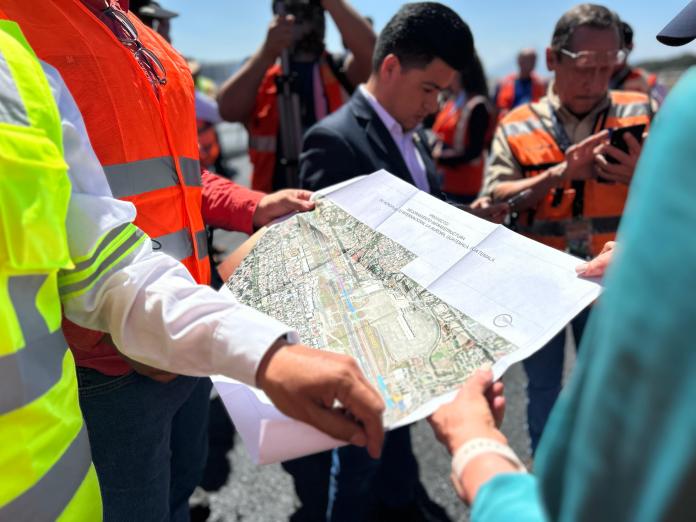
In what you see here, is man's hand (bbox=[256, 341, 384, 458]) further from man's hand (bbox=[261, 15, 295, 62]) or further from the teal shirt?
man's hand (bbox=[261, 15, 295, 62])

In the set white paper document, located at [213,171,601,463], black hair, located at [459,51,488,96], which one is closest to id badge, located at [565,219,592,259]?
white paper document, located at [213,171,601,463]

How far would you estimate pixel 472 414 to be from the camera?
0.75m

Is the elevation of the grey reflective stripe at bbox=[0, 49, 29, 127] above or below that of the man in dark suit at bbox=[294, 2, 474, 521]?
→ above

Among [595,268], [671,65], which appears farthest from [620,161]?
[671,65]

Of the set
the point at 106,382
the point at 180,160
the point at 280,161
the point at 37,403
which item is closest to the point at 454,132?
the point at 280,161

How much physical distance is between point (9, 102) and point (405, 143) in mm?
1424

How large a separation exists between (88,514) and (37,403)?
0.25 m

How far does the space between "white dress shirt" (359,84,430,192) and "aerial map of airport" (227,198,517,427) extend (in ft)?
1.92

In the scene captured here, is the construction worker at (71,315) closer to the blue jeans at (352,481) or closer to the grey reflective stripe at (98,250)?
the grey reflective stripe at (98,250)

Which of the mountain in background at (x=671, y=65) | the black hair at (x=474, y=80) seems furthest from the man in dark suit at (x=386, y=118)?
the mountain in background at (x=671, y=65)

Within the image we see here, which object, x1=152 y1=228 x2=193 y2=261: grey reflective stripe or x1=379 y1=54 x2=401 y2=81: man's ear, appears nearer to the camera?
x1=152 y1=228 x2=193 y2=261: grey reflective stripe

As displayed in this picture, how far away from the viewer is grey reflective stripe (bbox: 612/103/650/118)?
2.04 metres

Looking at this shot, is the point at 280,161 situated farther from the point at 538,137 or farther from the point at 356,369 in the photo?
the point at 356,369

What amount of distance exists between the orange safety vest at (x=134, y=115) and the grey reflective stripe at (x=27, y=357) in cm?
37
